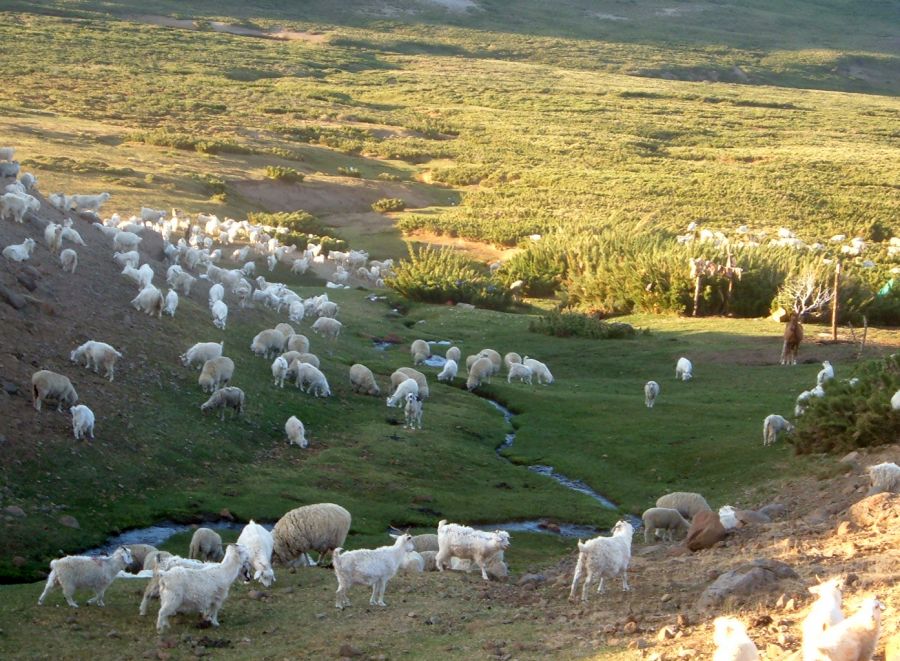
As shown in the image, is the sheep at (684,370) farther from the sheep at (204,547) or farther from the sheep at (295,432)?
the sheep at (204,547)

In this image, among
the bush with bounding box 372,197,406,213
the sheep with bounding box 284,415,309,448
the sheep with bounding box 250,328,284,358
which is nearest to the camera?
the sheep with bounding box 284,415,309,448

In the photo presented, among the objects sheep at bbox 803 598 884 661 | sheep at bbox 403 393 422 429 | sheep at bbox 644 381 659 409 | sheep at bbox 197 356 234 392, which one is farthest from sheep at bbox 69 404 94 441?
sheep at bbox 803 598 884 661

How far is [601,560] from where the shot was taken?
43.9 ft

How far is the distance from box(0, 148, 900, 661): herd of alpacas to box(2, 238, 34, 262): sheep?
0.14ft

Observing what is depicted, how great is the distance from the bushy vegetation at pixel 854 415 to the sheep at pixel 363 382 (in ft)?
30.9

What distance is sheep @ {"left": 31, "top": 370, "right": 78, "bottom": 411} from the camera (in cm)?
1961

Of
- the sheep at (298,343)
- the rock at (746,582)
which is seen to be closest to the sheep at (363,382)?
the sheep at (298,343)

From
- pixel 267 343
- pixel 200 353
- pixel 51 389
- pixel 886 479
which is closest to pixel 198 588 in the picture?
pixel 51 389

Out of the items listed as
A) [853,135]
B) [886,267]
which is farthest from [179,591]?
[853,135]

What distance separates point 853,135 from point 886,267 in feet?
191

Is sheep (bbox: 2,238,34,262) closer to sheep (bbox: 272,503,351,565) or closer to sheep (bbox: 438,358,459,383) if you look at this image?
sheep (bbox: 438,358,459,383)

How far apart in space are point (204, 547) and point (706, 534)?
6338 mm

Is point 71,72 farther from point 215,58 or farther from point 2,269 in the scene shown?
point 2,269

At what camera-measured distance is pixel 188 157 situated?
6488 cm
